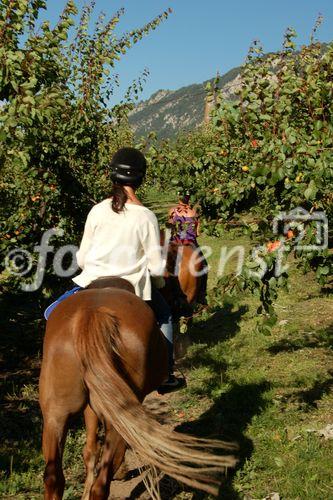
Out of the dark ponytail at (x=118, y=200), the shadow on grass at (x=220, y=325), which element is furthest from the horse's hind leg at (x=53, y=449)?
the shadow on grass at (x=220, y=325)

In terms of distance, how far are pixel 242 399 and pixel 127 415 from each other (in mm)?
3332

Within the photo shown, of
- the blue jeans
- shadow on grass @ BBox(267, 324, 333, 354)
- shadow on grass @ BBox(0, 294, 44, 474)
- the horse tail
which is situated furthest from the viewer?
shadow on grass @ BBox(267, 324, 333, 354)

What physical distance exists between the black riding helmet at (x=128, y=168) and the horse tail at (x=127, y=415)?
4.80ft

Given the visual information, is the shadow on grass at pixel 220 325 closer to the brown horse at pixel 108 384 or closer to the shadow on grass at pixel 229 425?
the shadow on grass at pixel 229 425

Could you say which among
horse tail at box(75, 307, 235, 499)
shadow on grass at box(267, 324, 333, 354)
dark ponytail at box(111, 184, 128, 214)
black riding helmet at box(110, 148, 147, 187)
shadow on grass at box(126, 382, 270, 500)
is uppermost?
black riding helmet at box(110, 148, 147, 187)

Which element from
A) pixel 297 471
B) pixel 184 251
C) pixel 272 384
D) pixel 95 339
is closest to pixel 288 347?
pixel 272 384

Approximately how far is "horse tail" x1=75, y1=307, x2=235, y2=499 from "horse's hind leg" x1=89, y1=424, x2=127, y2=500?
315mm

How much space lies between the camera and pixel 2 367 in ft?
24.4

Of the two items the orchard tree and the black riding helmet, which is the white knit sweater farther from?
the orchard tree

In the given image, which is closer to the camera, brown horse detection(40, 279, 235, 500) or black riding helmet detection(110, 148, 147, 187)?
brown horse detection(40, 279, 235, 500)

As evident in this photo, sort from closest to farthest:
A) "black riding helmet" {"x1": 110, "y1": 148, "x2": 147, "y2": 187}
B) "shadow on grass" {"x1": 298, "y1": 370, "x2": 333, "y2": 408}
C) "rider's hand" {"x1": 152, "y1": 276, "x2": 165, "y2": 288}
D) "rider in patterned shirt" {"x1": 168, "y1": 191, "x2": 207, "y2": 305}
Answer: "black riding helmet" {"x1": 110, "y1": 148, "x2": 147, "y2": 187}, "rider's hand" {"x1": 152, "y1": 276, "x2": 165, "y2": 288}, "shadow on grass" {"x1": 298, "y1": 370, "x2": 333, "y2": 408}, "rider in patterned shirt" {"x1": 168, "y1": 191, "x2": 207, "y2": 305}

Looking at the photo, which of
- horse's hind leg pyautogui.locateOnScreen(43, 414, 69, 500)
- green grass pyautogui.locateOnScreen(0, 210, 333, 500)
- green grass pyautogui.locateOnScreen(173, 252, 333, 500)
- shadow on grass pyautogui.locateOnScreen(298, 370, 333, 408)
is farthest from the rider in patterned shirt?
horse's hind leg pyautogui.locateOnScreen(43, 414, 69, 500)

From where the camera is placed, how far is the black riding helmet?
13.9ft

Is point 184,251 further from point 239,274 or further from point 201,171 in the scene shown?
point 239,274
